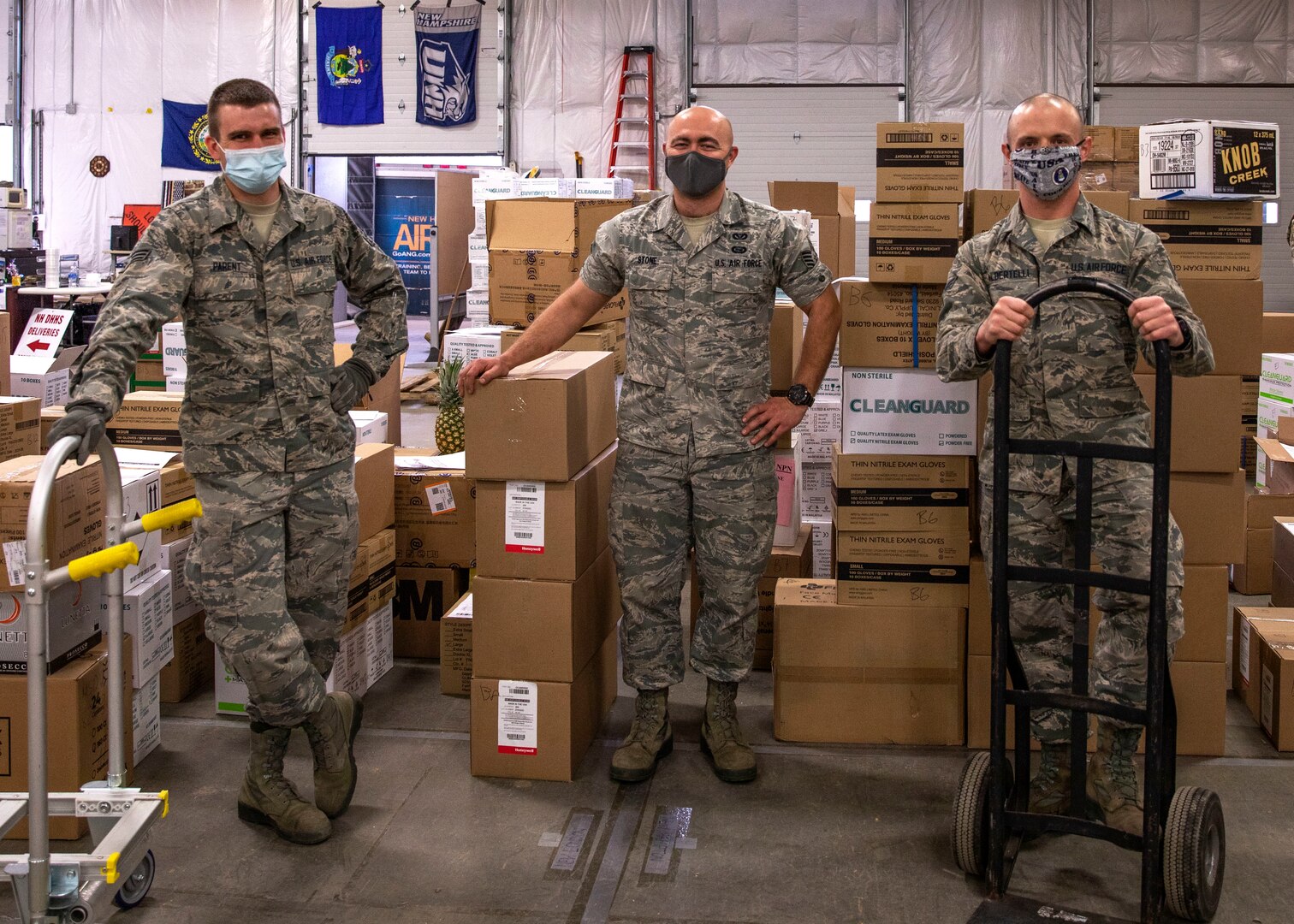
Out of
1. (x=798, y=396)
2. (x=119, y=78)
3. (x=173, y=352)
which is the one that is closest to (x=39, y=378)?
(x=173, y=352)

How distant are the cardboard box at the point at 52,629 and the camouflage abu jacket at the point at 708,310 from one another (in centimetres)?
146

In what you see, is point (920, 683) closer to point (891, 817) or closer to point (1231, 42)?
point (891, 817)

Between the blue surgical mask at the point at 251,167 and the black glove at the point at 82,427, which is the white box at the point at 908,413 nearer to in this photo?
the blue surgical mask at the point at 251,167

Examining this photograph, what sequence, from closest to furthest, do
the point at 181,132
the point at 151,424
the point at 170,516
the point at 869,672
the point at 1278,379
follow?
the point at 170,516 < the point at 869,672 < the point at 151,424 < the point at 1278,379 < the point at 181,132

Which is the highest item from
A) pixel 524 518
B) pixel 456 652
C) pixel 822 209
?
pixel 822 209

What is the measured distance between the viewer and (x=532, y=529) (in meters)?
3.30

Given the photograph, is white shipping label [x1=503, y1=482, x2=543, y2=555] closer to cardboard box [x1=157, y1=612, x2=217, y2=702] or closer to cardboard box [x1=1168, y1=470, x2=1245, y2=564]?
cardboard box [x1=157, y1=612, x2=217, y2=702]

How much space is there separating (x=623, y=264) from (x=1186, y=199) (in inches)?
61.5

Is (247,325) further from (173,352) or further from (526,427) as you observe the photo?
(173,352)

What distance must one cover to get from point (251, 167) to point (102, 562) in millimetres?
1080

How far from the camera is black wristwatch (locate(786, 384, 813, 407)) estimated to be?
10.7 feet

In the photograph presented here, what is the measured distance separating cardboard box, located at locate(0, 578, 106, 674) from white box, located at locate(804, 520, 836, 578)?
9.60 ft

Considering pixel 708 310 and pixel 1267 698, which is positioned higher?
pixel 708 310

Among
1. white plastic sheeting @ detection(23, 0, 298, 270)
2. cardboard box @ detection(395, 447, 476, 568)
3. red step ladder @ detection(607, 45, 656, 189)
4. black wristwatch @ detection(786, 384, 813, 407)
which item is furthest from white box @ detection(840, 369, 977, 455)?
white plastic sheeting @ detection(23, 0, 298, 270)
